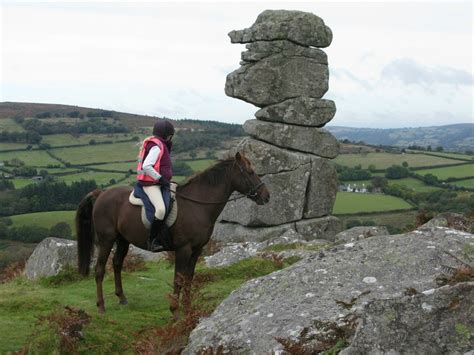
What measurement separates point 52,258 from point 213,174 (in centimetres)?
626

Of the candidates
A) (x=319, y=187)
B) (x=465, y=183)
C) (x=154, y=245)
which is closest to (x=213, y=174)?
(x=154, y=245)

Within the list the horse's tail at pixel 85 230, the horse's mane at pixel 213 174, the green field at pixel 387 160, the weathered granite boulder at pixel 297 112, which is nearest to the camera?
the horse's mane at pixel 213 174

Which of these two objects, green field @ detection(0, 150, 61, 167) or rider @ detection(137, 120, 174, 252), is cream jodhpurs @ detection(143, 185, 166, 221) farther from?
green field @ detection(0, 150, 61, 167)

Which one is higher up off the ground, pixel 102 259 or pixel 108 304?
pixel 102 259

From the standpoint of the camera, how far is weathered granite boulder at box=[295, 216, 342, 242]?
2361 cm

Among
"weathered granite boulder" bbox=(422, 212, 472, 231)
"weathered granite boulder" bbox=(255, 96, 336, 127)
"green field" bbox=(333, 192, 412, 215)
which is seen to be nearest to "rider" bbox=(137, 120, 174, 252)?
"weathered granite boulder" bbox=(422, 212, 472, 231)

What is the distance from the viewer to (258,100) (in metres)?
23.5

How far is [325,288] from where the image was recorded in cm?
776

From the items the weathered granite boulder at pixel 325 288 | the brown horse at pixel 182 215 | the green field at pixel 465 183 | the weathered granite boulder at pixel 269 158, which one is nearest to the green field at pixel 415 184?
the green field at pixel 465 183

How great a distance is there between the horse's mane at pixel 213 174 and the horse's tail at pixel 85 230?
90.4 inches

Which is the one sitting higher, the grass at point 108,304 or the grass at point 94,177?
the grass at point 108,304

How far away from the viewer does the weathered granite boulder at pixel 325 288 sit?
691cm

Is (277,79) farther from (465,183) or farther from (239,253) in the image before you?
(465,183)

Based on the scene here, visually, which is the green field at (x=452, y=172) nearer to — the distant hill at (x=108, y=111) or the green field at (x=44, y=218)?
the green field at (x=44, y=218)
